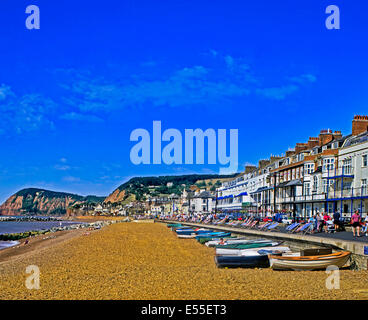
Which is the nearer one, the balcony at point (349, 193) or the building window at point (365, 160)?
the balcony at point (349, 193)

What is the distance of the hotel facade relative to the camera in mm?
31000

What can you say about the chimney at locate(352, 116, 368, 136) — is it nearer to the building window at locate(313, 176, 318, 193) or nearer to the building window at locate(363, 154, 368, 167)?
the building window at locate(363, 154, 368, 167)

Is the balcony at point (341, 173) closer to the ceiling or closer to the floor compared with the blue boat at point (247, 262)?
closer to the ceiling

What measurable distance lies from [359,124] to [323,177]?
17.8ft

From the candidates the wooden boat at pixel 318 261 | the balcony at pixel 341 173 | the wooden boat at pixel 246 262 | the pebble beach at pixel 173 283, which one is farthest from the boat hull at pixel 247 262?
the balcony at pixel 341 173

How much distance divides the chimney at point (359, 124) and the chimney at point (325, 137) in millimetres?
6133

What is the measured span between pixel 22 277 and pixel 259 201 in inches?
1813

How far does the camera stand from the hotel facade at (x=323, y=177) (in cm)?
3100

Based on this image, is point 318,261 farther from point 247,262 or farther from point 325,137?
point 325,137

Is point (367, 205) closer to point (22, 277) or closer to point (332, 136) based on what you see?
point (332, 136)

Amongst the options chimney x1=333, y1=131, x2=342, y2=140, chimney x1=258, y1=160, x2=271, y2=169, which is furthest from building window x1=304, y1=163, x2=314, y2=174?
chimney x1=258, y1=160, x2=271, y2=169


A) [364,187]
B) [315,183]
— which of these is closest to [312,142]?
[315,183]

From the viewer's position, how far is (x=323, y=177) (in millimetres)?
34781

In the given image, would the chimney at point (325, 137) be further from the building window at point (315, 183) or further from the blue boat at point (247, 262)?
the blue boat at point (247, 262)
